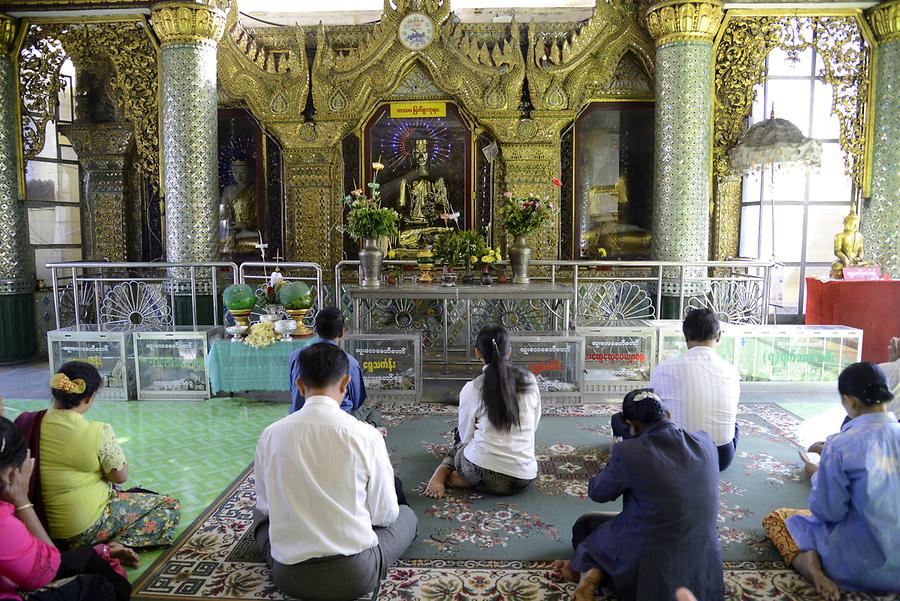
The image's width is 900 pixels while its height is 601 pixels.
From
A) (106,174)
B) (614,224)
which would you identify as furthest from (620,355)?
(106,174)

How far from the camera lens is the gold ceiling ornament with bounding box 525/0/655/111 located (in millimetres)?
9930

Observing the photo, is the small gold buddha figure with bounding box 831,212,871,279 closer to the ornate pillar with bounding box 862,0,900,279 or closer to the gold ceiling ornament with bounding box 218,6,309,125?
the ornate pillar with bounding box 862,0,900,279

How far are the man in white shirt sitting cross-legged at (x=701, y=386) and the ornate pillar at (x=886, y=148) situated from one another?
6.12 meters

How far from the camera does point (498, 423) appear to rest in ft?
13.9

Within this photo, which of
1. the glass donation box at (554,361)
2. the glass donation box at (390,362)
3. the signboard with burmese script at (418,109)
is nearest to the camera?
the glass donation box at (554,361)

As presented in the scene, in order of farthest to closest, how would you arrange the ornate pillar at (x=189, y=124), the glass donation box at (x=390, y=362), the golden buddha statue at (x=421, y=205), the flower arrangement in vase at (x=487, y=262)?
the golden buddha statue at (x=421, y=205), the ornate pillar at (x=189, y=124), the flower arrangement in vase at (x=487, y=262), the glass donation box at (x=390, y=362)

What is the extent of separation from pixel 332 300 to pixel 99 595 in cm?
773

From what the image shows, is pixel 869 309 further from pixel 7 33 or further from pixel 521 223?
pixel 7 33

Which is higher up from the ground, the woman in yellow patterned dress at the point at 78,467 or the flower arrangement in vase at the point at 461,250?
the flower arrangement in vase at the point at 461,250

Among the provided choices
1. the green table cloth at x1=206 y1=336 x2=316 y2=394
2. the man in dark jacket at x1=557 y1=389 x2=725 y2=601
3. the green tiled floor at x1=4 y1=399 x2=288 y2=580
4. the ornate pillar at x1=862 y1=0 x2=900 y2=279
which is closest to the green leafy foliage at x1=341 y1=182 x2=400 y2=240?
the green table cloth at x1=206 y1=336 x2=316 y2=394

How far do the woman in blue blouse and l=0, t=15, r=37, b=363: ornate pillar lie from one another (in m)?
10.0

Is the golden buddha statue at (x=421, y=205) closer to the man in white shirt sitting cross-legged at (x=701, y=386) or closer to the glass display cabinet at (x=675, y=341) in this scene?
the glass display cabinet at (x=675, y=341)

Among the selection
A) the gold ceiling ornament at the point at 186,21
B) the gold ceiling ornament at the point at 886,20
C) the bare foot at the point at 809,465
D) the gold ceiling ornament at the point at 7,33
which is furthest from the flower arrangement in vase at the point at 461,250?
the gold ceiling ornament at the point at 7,33

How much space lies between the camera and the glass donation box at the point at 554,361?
272 inches
